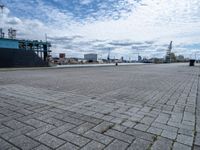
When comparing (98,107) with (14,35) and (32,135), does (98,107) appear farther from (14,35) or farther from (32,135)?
(14,35)

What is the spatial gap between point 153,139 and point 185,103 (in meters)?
2.44

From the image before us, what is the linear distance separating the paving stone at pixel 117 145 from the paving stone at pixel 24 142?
936mm

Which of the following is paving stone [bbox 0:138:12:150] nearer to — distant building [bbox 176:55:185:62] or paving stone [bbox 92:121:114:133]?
paving stone [bbox 92:121:114:133]

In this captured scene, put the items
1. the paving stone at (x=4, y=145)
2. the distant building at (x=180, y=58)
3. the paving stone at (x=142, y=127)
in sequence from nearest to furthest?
the paving stone at (x=4, y=145) < the paving stone at (x=142, y=127) < the distant building at (x=180, y=58)

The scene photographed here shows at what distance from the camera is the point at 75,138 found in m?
2.17

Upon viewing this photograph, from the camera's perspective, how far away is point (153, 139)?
2.18 meters

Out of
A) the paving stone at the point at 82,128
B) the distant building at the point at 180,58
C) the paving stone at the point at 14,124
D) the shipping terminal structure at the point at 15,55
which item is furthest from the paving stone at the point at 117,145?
the distant building at the point at 180,58

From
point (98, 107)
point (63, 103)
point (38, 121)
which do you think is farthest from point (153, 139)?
point (63, 103)

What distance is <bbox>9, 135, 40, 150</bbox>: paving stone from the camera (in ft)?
6.40

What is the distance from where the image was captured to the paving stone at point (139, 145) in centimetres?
194

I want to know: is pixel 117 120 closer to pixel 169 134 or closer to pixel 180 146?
pixel 169 134

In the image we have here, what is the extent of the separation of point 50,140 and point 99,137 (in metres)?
0.68

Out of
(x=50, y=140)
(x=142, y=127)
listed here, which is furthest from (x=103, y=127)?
(x=50, y=140)

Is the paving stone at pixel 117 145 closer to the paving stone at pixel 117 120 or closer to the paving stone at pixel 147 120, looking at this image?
the paving stone at pixel 117 120
